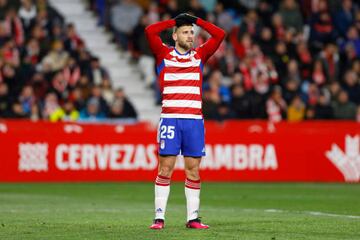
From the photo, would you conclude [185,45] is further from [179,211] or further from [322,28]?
[322,28]

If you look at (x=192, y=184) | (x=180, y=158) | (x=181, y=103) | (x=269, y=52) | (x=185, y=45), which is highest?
(x=269, y=52)

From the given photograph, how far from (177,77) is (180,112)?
413 millimetres

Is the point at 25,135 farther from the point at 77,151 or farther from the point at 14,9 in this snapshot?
the point at 14,9

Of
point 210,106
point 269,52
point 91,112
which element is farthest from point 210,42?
point 269,52

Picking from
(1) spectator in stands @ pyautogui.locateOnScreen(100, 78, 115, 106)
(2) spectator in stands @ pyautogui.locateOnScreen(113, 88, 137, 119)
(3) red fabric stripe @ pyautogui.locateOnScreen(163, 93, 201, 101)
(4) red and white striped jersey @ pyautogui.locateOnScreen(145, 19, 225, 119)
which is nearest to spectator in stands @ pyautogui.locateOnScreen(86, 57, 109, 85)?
(1) spectator in stands @ pyautogui.locateOnScreen(100, 78, 115, 106)

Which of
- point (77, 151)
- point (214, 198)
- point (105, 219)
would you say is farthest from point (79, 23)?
point (105, 219)

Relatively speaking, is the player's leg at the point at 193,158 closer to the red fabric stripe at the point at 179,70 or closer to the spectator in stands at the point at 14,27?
the red fabric stripe at the point at 179,70

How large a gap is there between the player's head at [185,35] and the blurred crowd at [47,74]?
13.5m

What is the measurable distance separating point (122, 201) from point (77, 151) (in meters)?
5.31

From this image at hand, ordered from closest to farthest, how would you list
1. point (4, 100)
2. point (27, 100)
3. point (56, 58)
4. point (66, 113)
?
point (4, 100), point (27, 100), point (66, 113), point (56, 58)

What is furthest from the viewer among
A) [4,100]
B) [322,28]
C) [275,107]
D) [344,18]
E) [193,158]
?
[344,18]

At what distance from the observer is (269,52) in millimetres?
31000

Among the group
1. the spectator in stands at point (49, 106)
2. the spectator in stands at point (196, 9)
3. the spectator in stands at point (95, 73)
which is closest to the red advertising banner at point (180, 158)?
the spectator in stands at point (49, 106)

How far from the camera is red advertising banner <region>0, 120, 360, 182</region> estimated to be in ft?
81.6
